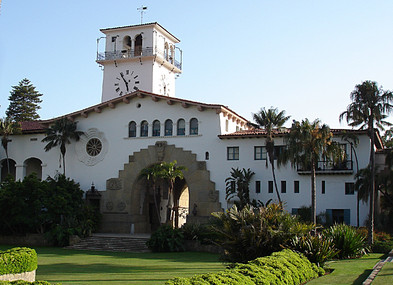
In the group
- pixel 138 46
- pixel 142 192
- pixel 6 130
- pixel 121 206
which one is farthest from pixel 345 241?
pixel 138 46

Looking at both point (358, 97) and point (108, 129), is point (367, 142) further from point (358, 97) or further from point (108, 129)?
point (108, 129)

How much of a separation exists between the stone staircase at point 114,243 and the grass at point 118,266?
186 centimetres

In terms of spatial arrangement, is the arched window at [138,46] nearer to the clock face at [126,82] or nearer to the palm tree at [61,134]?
the clock face at [126,82]

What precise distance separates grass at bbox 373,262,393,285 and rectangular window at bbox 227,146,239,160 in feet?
80.2

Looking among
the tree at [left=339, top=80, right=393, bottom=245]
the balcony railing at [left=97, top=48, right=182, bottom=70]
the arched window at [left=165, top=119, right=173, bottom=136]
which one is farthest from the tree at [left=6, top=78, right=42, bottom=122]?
the tree at [left=339, top=80, right=393, bottom=245]

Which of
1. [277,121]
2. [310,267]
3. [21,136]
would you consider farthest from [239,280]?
[21,136]

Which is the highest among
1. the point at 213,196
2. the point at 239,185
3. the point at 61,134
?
the point at 61,134

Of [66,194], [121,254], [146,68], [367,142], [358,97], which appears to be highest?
[146,68]

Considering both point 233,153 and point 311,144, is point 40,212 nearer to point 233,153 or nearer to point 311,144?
point 233,153

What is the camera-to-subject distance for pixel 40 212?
4047 cm

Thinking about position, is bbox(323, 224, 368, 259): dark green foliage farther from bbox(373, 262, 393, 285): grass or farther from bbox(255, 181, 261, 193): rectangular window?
bbox(255, 181, 261, 193): rectangular window

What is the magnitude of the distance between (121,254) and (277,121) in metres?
15.6

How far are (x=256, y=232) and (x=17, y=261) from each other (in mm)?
8974

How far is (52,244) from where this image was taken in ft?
129
